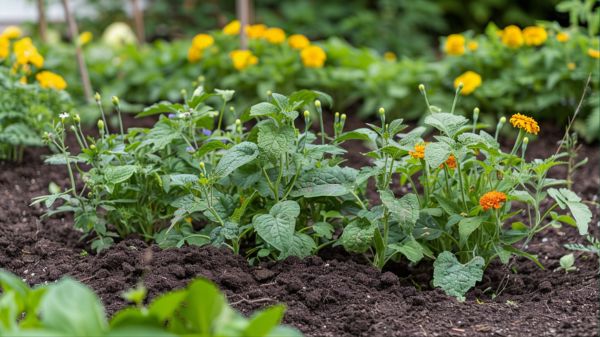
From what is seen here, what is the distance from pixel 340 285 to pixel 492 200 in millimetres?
552

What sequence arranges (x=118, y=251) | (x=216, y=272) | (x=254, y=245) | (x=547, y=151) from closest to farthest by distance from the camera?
(x=216, y=272)
(x=118, y=251)
(x=254, y=245)
(x=547, y=151)

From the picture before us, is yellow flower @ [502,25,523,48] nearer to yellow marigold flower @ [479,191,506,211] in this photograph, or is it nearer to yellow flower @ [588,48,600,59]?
yellow flower @ [588,48,600,59]

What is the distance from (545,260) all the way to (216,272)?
1326 mm

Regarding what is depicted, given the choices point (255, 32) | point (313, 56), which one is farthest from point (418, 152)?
point (255, 32)

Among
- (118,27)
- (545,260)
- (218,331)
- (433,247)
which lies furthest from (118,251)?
(118,27)

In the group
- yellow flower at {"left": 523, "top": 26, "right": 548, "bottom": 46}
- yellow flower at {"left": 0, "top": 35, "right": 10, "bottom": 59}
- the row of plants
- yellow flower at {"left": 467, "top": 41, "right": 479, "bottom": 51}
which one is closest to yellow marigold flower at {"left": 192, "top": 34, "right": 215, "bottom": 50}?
yellow flower at {"left": 0, "top": 35, "right": 10, "bottom": 59}

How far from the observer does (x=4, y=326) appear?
1681 mm

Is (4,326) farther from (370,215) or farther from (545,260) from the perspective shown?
(545,260)

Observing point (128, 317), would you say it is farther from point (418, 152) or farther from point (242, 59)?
point (242, 59)

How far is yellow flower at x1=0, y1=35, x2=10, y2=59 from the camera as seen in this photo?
408 cm

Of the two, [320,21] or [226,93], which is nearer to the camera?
[226,93]

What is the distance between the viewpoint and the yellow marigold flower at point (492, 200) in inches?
101

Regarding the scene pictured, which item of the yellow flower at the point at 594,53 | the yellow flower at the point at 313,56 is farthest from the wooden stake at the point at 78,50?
the yellow flower at the point at 594,53

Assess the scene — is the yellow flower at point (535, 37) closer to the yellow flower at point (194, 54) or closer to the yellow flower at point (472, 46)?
the yellow flower at point (472, 46)
